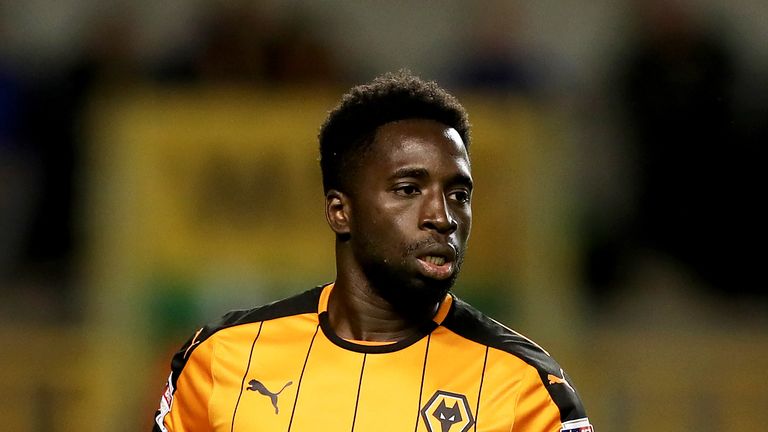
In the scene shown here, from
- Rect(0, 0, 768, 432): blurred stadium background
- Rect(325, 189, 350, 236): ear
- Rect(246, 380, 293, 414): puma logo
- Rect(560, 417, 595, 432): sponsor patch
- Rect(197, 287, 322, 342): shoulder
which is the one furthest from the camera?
Rect(0, 0, 768, 432): blurred stadium background

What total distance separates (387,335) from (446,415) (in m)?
0.30

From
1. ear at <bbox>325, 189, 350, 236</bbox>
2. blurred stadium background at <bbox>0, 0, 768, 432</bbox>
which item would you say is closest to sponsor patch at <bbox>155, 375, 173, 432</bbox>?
ear at <bbox>325, 189, 350, 236</bbox>

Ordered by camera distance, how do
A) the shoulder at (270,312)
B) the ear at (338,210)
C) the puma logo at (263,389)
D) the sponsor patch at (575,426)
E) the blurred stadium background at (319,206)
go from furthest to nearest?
the blurred stadium background at (319,206) < the shoulder at (270,312) < the ear at (338,210) < the puma logo at (263,389) < the sponsor patch at (575,426)

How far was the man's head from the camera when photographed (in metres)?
3.08

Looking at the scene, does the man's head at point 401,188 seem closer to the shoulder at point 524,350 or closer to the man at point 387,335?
the man at point 387,335

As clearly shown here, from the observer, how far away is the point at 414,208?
10.1 feet

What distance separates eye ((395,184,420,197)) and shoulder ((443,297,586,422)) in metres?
0.39

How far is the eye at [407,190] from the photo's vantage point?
3113 millimetres

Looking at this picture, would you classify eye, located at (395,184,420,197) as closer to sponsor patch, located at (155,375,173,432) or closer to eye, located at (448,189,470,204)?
eye, located at (448,189,470,204)

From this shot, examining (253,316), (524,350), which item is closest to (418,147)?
(524,350)

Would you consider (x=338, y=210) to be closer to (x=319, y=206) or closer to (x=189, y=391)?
(x=189, y=391)

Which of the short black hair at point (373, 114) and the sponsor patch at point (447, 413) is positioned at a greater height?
the short black hair at point (373, 114)

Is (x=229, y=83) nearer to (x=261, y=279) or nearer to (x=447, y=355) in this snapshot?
(x=261, y=279)

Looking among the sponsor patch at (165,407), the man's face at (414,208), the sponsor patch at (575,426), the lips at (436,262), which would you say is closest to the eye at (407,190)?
the man's face at (414,208)
